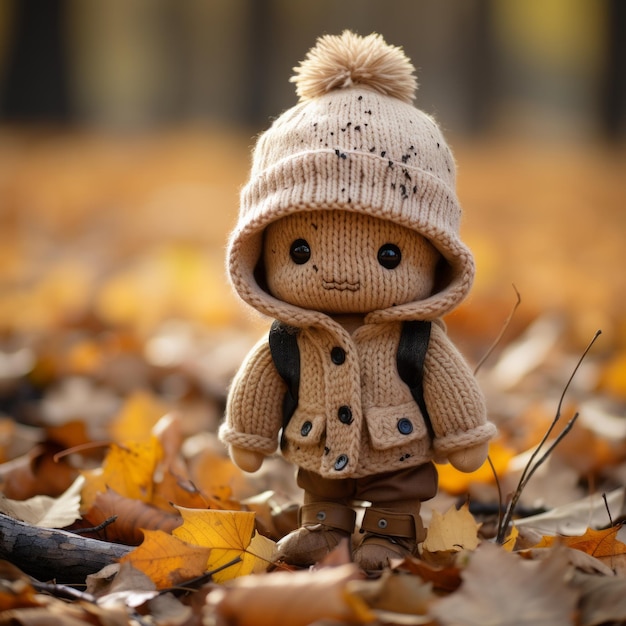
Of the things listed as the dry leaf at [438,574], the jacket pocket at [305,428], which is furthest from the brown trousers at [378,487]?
the dry leaf at [438,574]

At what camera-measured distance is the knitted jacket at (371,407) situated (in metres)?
1.68

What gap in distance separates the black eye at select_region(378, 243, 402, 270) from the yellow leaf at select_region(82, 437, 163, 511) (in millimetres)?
764

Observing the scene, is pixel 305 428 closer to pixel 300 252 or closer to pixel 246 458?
pixel 246 458

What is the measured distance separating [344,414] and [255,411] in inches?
A: 8.8

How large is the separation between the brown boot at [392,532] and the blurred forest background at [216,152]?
95 centimetres

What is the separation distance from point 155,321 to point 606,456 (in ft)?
8.40

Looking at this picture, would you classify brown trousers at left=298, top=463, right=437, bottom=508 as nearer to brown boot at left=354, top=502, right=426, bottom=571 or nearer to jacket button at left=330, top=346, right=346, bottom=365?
brown boot at left=354, top=502, right=426, bottom=571

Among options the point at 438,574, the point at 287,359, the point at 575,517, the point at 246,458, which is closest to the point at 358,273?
the point at 287,359

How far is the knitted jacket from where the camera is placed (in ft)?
5.52

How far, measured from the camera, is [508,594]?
4.33 ft

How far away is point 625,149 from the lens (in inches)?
556

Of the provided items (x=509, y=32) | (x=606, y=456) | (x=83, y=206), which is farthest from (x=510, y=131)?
(x=606, y=456)

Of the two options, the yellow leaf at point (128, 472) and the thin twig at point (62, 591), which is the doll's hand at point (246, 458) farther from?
the thin twig at point (62, 591)

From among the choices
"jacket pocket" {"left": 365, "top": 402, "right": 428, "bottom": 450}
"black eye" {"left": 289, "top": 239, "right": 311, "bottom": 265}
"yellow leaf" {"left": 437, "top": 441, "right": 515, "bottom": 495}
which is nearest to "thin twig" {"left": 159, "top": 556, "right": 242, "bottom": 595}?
"jacket pocket" {"left": 365, "top": 402, "right": 428, "bottom": 450}
